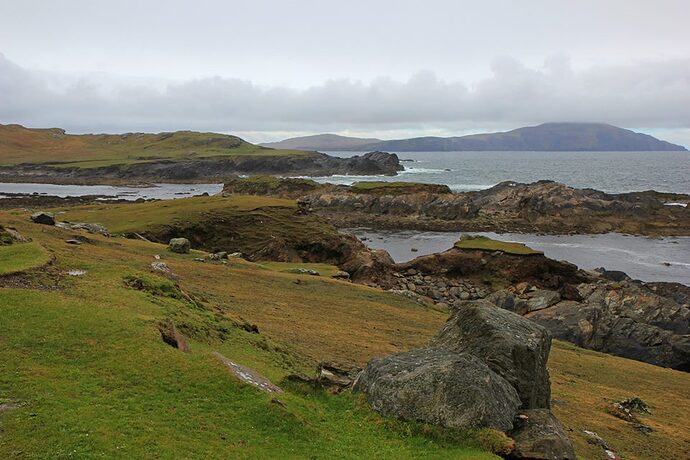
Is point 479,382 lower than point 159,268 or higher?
lower

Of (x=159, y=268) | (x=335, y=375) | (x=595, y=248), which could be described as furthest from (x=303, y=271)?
(x=595, y=248)

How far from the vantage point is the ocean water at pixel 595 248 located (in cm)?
7019

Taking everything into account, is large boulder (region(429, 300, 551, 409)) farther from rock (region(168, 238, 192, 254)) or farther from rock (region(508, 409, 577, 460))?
rock (region(168, 238, 192, 254))

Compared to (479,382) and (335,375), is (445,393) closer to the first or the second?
(479,382)

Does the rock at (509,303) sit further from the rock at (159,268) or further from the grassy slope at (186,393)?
the rock at (159,268)

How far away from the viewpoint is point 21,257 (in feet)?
71.3

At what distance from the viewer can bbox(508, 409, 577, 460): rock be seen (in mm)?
13109

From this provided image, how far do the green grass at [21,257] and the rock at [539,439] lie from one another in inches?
714

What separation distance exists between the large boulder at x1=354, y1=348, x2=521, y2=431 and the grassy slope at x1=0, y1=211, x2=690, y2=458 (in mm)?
511

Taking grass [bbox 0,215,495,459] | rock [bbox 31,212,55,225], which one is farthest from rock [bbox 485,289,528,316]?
rock [bbox 31,212,55,225]

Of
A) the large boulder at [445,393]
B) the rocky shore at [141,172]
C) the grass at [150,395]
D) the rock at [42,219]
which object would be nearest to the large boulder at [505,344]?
the large boulder at [445,393]

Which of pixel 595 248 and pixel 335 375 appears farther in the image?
pixel 595 248

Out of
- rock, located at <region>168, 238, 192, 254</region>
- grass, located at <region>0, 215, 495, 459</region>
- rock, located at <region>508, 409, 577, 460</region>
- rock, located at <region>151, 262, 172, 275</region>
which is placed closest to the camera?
grass, located at <region>0, 215, 495, 459</region>

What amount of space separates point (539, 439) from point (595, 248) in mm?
77303
